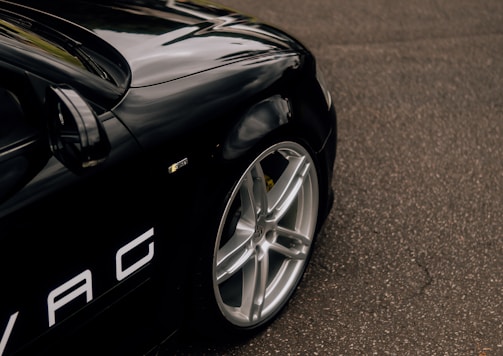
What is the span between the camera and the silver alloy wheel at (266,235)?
283cm

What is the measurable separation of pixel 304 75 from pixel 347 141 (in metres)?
1.56

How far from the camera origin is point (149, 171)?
2.29m

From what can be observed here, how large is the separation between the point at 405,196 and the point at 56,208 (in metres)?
2.45

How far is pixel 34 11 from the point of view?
2723mm

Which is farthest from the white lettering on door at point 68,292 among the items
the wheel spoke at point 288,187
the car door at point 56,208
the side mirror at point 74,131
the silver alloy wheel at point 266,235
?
the wheel spoke at point 288,187

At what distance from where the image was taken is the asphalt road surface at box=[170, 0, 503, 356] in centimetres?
310

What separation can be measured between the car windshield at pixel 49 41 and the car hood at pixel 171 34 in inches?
5.7

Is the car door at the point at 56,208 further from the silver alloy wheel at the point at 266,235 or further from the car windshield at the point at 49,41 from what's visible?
the silver alloy wheel at the point at 266,235

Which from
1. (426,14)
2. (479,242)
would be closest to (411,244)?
(479,242)

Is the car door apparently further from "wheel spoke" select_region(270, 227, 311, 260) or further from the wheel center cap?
"wheel spoke" select_region(270, 227, 311, 260)

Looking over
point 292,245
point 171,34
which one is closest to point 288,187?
point 292,245

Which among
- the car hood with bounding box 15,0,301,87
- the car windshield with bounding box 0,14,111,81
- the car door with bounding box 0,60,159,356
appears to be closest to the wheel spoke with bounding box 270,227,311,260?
the car hood with bounding box 15,0,301,87

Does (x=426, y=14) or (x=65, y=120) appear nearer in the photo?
(x=65, y=120)

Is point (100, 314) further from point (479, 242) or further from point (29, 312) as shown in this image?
point (479, 242)
